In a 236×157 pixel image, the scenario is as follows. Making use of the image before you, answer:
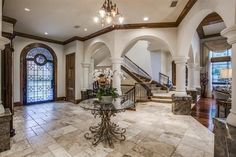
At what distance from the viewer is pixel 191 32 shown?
178 inches

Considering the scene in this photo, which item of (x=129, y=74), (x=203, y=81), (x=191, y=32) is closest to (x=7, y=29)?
(x=191, y=32)

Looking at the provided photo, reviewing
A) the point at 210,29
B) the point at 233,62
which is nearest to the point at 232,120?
the point at 233,62

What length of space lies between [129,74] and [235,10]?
6.94 m

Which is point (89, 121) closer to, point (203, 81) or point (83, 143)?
point (83, 143)

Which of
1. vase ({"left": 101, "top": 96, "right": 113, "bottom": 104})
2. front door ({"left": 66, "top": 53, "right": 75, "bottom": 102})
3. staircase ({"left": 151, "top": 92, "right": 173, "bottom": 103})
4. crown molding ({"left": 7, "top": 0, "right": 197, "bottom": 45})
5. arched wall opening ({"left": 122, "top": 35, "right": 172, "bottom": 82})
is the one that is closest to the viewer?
vase ({"left": 101, "top": 96, "right": 113, "bottom": 104})

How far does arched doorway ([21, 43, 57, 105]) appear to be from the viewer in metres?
6.77

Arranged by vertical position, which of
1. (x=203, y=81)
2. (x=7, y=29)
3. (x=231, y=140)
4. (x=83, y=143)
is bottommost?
(x=83, y=143)

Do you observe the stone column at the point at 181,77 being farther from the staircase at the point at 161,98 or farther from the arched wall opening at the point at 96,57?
the arched wall opening at the point at 96,57

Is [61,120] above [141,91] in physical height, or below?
below

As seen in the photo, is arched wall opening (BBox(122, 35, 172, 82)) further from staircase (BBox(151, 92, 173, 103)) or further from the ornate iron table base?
the ornate iron table base

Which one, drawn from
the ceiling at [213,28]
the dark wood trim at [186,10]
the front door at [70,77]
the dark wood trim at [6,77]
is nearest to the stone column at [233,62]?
the dark wood trim at [186,10]

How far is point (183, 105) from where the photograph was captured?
4.95 metres

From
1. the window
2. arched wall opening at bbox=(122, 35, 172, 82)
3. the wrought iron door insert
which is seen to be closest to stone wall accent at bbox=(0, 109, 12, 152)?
the wrought iron door insert

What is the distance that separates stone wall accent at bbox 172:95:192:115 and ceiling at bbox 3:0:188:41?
2.69 metres
